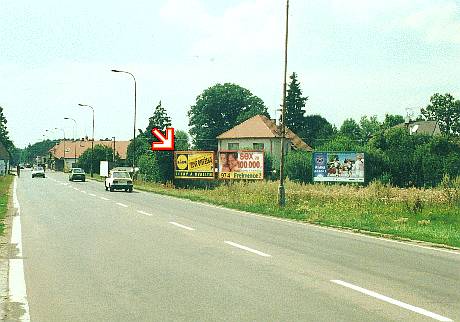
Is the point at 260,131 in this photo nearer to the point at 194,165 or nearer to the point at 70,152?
the point at 194,165

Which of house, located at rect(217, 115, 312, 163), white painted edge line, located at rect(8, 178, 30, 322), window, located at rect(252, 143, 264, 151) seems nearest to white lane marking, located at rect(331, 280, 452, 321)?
white painted edge line, located at rect(8, 178, 30, 322)

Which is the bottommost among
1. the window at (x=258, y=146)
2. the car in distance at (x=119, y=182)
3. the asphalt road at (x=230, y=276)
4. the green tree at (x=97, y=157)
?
the asphalt road at (x=230, y=276)

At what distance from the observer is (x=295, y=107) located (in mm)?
110500

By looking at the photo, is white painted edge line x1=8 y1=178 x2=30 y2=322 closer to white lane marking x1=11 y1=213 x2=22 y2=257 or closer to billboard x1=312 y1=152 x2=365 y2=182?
white lane marking x1=11 y1=213 x2=22 y2=257

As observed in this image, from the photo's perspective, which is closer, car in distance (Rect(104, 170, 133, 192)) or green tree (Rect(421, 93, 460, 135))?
car in distance (Rect(104, 170, 133, 192))

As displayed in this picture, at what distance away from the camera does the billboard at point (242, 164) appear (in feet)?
164

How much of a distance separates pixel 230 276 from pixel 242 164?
Result: 40649mm

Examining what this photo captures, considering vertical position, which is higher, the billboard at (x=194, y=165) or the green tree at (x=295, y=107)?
the green tree at (x=295, y=107)

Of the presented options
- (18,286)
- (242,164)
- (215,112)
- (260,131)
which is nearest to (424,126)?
(260,131)

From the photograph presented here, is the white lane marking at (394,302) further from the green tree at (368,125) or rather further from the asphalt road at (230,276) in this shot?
the green tree at (368,125)

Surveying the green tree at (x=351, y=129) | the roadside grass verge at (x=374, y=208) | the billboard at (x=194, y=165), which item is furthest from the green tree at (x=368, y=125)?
the roadside grass verge at (x=374, y=208)

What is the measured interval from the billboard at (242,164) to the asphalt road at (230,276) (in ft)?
105

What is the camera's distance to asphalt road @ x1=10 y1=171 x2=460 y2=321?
7.54m

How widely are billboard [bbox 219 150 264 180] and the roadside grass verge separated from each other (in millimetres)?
11626
